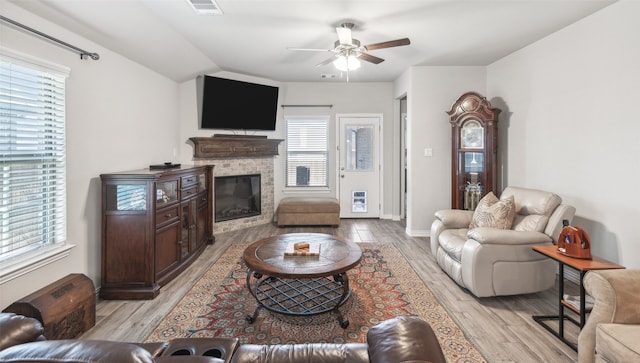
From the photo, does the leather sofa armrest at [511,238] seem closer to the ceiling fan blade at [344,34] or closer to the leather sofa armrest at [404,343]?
the leather sofa armrest at [404,343]

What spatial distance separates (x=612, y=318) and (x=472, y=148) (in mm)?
3089

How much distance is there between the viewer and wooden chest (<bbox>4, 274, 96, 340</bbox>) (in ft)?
6.73

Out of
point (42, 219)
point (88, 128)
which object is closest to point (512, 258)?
point (42, 219)

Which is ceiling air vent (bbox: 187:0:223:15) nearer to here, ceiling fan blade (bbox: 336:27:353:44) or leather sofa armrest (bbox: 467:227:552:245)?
ceiling fan blade (bbox: 336:27:353:44)

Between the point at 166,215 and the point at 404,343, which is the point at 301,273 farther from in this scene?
the point at 166,215

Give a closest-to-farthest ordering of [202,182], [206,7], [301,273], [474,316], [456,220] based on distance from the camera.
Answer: [301,273] → [474,316] → [206,7] → [456,220] → [202,182]

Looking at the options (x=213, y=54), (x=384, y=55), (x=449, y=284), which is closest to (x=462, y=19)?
(x=384, y=55)

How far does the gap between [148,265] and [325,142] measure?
163 inches

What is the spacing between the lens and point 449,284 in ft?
10.6

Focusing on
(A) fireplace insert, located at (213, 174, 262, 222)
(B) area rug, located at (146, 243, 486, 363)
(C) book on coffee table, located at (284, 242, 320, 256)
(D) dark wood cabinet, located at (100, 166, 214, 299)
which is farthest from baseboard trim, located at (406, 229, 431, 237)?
(D) dark wood cabinet, located at (100, 166, 214, 299)

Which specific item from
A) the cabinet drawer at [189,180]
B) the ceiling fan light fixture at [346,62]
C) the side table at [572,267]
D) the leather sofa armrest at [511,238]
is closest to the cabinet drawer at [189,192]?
the cabinet drawer at [189,180]

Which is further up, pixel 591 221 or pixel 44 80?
pixel 44 80

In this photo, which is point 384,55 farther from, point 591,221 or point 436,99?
point 591,221

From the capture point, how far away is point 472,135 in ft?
14.7
